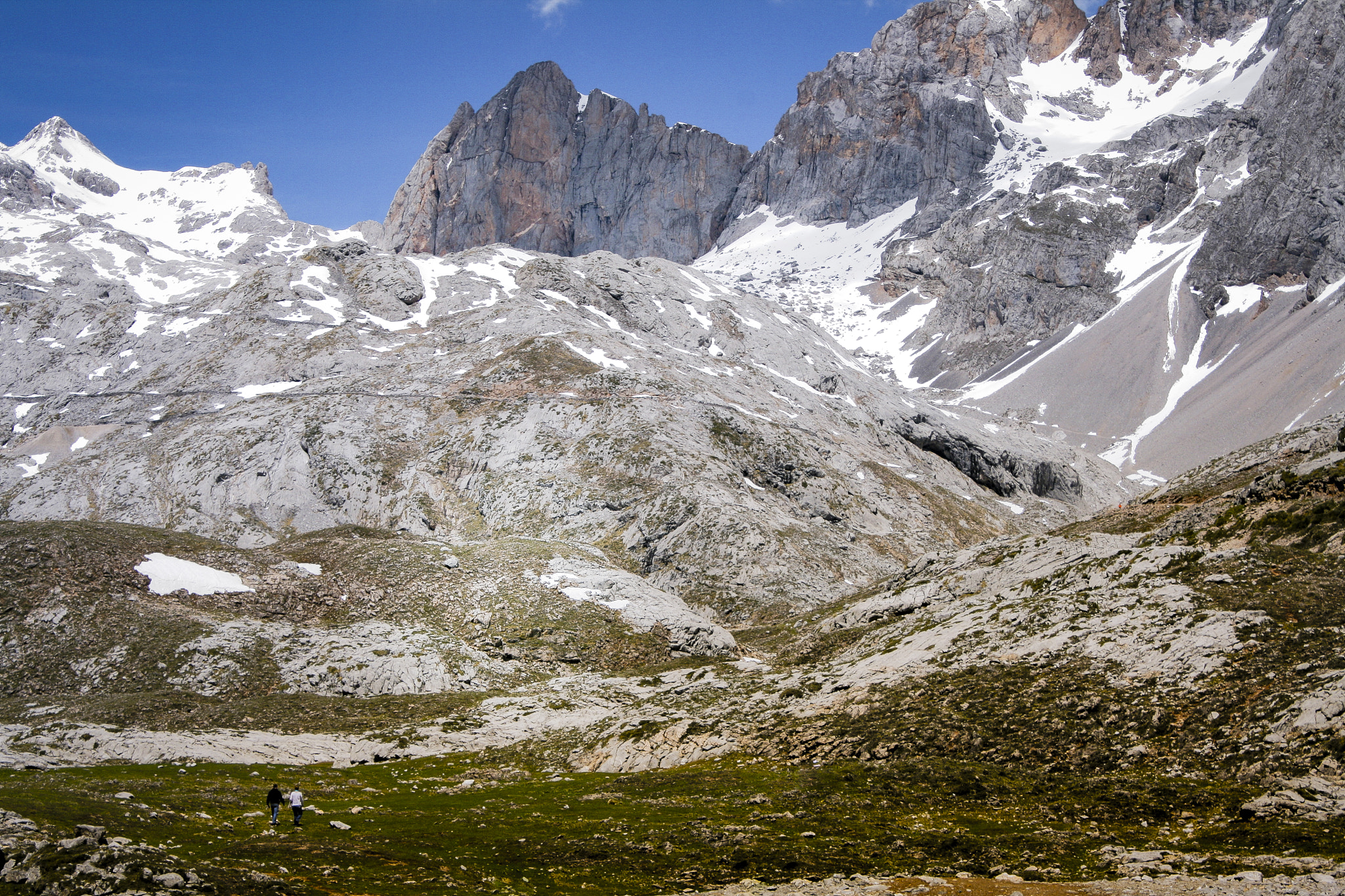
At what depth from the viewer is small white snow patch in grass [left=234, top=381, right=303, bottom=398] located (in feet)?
400

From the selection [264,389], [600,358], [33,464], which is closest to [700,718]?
[600,358]

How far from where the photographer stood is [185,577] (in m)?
65.6

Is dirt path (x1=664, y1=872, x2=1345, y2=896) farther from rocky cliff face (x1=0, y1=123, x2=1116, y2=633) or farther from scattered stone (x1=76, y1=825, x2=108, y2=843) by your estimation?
rocky cliff face (x1=0, y1=123, x2=1116, y2=633)

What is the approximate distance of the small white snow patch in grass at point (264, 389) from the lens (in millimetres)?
121938

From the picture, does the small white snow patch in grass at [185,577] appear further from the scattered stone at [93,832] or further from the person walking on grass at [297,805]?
the scattered stone at [93,832]

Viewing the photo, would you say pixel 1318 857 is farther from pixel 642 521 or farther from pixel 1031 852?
pixel 642 521

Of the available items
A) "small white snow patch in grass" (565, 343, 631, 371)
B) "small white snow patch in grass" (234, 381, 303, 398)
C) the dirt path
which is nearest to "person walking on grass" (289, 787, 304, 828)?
the dirt path

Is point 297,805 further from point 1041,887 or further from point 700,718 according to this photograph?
point 1041,887

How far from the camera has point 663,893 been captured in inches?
984

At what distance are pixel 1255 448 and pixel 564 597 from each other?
5642cm

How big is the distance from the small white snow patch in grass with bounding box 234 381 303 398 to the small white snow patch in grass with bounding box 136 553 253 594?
59.7 meters

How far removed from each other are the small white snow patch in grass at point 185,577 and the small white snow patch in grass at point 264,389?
59.7m

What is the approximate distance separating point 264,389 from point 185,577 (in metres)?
65.1

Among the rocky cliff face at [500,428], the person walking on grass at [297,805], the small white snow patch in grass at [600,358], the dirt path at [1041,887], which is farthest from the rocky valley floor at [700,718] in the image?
the small white snow patch in grass at [600,358]
